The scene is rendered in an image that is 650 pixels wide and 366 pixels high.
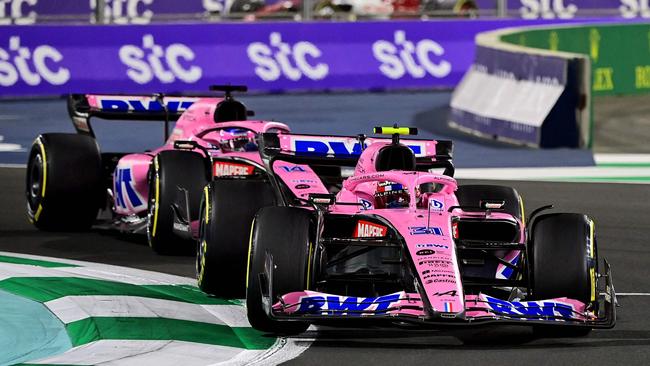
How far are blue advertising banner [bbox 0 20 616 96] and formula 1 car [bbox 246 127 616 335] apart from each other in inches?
635

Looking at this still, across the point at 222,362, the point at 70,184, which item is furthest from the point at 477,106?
the point at 222,362

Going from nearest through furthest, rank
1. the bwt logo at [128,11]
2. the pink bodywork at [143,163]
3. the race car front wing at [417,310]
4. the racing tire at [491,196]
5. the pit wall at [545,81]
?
the race car front wing at [417,310] < the racing tire at [491,196] < the pink bodywork at [143,163] < the pit wall at [545,81] < the bwt logo at [128,11]

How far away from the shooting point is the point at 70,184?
1502cm

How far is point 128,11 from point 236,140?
43.7 feet

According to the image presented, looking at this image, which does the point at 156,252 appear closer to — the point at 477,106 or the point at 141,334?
the point at 141,334

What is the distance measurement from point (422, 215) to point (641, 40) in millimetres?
19259

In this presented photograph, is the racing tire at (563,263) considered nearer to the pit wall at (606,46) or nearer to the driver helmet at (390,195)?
the driver helmet at (390,195)

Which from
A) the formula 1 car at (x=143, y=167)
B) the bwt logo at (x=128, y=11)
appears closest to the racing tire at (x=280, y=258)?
the formula 1 car at (x=143, y=167)

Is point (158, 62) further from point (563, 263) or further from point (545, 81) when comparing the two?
point (563, 263)

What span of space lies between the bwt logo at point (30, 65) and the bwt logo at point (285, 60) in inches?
128

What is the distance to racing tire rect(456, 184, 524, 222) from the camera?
39.0ft

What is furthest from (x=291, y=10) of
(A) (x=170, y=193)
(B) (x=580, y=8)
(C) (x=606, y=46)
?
(A) (x=170, y=193)

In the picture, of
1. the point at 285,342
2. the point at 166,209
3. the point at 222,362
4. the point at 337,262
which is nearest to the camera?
the point at 222,362

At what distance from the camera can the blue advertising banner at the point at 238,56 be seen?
87.9 feet
